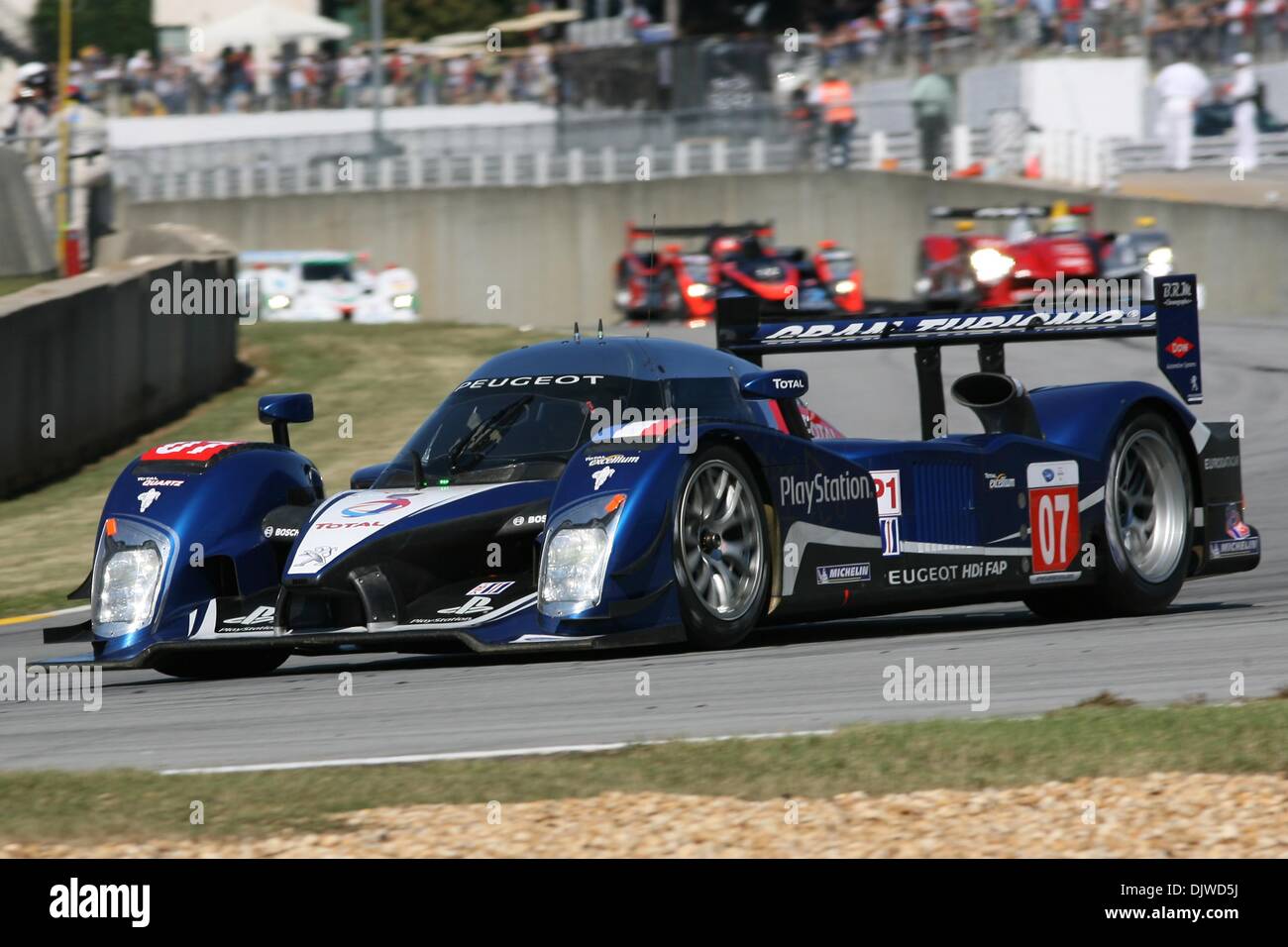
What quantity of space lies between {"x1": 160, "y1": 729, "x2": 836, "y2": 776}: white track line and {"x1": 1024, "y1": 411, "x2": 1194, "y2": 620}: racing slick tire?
3771 millimetres

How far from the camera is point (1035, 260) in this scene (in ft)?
96.5

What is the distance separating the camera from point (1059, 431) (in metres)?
9.91

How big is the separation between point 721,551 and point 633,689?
1103mm

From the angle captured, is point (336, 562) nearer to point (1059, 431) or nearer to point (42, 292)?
point (1059, 431)

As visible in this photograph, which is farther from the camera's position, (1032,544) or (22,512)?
(22,512)

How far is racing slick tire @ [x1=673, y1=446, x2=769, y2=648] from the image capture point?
828cm

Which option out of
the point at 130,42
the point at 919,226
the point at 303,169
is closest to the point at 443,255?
the point at 303,169

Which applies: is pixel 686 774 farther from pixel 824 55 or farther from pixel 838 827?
pixel 824 55

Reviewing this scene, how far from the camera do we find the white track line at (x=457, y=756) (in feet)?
20.8

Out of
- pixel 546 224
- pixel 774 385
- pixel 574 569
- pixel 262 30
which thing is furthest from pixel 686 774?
pixel 262 30

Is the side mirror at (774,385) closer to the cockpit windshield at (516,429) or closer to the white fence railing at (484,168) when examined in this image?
A: the cockpit windshield at (516,429)
